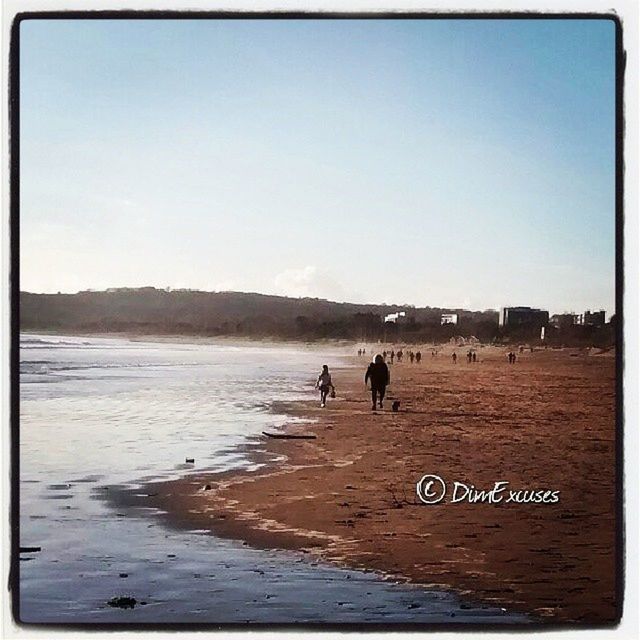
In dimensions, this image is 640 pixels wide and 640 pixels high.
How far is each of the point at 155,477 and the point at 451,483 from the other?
613mm

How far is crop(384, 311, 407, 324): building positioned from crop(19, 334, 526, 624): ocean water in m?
0.14

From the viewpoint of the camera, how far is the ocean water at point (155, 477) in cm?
171

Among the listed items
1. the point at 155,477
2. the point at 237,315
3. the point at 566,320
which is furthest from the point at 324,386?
the point at 566,320

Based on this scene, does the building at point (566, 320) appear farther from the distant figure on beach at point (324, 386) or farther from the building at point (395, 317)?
the distant figure on beach at point (324, 386)

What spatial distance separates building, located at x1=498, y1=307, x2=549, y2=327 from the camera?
5.82ft

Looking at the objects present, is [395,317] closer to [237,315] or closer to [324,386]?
[324,386]

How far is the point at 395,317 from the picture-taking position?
1775 mm

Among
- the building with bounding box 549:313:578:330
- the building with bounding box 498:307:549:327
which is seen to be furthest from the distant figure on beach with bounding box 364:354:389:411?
the building with bounding box 549:313:578:330

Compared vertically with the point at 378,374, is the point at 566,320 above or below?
above

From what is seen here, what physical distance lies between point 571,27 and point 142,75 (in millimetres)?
903

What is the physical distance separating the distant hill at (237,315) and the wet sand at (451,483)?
7cm

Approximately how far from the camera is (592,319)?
1763 millimetres

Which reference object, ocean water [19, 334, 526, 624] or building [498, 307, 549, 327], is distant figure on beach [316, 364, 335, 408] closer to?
ocean water [19, 334, 526, 624]

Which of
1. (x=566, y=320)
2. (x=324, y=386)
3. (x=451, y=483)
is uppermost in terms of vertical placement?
(x=566, y=320)
